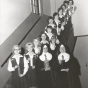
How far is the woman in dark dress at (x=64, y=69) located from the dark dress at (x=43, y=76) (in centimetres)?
17

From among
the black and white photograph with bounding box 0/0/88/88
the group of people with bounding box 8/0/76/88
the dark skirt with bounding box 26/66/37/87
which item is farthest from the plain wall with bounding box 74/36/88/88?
the dark skirt with bounding box 26/66/37/87

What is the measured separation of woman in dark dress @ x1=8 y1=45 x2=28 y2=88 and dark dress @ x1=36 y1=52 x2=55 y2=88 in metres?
0.31

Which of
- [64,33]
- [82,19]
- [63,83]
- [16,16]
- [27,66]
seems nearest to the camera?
[27,66]

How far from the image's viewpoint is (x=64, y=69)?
3516 mm

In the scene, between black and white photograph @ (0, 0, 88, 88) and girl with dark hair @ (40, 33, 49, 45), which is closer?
black and white photograph @ (0, 0, 88, 88)

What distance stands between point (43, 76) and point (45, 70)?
0.12 metres

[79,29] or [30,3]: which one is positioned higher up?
[30,3]

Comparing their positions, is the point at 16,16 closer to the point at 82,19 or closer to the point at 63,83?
the point at 82,19

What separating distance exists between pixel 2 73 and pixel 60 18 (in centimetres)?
216

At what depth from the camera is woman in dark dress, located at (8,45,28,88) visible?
3174 mm

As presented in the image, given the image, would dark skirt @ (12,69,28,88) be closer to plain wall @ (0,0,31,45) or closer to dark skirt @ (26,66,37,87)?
dark skirt @ (26,66,37,87)

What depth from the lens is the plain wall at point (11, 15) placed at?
191 inches

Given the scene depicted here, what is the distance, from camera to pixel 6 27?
505cm

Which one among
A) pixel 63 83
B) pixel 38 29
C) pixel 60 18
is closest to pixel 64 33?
pixel 60 18
